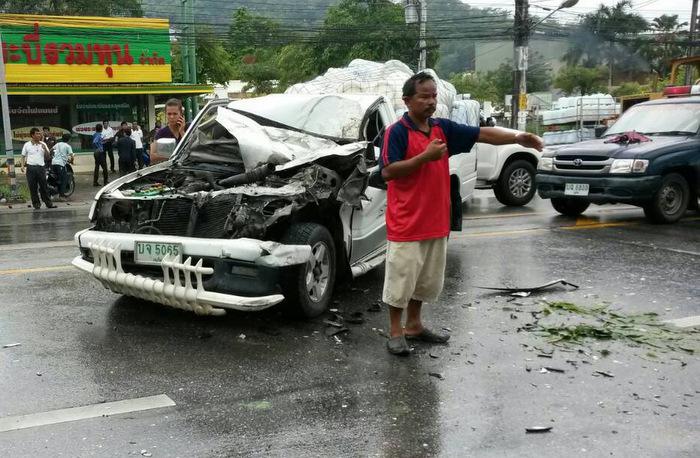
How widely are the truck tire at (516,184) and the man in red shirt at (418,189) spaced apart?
7.64 m

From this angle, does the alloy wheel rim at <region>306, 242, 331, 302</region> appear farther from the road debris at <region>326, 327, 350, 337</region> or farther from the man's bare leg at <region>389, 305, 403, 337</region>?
the man's bare leg at <region>389, 305, 403, 337</region>

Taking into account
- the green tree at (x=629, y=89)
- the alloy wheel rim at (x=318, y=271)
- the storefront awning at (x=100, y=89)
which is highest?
the green tree at (x=629, y=89)

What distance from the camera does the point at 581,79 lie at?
6906cm

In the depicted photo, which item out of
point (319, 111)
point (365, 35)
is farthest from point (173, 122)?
point (365, 35)

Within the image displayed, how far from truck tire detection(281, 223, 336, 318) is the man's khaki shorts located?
753 millimetres

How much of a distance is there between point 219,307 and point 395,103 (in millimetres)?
8834

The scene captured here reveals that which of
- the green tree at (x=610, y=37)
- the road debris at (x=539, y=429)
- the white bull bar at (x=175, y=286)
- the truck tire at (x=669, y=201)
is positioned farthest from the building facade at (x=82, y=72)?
the green tree at (x=610, y=37)

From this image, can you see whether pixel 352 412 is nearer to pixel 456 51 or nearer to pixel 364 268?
pixel 364 268

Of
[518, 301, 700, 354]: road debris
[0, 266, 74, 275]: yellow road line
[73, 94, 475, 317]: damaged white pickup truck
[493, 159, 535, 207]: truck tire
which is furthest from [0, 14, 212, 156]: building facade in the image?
[518, 301, 700, 354]: road debris

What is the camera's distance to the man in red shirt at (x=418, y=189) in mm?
4590

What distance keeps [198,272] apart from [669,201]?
7894 mm

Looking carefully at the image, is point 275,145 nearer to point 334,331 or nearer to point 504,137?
point 334,331

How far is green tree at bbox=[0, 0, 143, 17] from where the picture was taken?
38094 mm

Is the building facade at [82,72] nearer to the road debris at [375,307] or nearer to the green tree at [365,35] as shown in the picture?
the green tree at [365,35]
